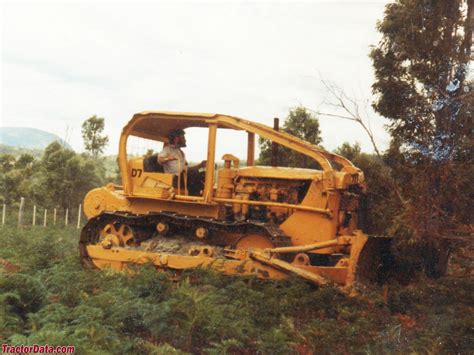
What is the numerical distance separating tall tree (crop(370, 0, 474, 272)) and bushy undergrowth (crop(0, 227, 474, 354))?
108cm

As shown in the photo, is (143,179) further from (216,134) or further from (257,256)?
(257,256)

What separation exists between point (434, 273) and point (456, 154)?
2039 millimetres

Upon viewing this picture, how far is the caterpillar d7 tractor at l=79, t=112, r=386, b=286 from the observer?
8.80 m

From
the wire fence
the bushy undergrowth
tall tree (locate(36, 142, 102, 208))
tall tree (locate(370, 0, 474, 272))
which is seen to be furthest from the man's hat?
tall tree (locate(36, 142, 102, 208))

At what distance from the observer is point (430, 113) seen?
878 cm

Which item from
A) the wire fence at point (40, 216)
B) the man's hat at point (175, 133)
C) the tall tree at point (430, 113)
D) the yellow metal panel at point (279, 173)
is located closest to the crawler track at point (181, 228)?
the yellow metal panel at point (279, 173)

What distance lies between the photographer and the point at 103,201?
10664 millimetres

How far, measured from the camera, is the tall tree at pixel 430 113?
7816 millimetres

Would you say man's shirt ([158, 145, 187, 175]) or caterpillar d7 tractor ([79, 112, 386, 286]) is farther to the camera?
man's shirt ([158, 145, 187, 175])

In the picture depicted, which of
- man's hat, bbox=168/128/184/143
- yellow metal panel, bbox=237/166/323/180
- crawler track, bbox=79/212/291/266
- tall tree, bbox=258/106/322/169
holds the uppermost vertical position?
tall tree, bbox=258/106/322/169

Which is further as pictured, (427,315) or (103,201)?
(103,201)

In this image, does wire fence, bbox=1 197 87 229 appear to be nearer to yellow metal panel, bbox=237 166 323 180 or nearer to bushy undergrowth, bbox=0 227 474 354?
yellow metal panel, bbox=237 166 323 180

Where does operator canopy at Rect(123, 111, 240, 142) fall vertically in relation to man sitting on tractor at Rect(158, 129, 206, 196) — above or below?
above

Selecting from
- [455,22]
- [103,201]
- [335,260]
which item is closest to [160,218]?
[103,201]
